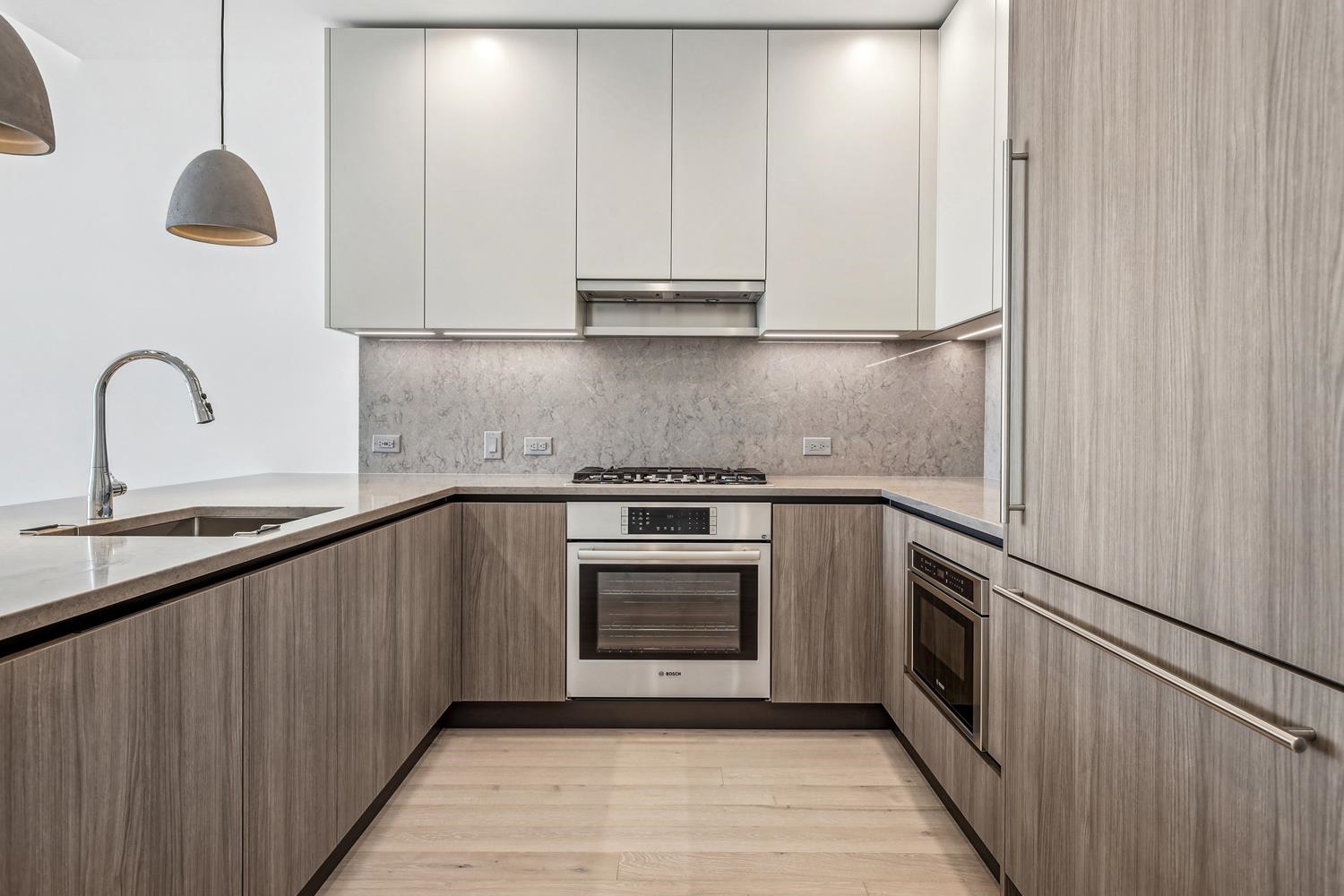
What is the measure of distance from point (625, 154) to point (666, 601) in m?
1.74

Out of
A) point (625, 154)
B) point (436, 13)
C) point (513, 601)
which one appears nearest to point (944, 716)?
point (513, 601)

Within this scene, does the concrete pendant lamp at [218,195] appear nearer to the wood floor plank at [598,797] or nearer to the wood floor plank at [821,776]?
the wood floor plank at [598,797]

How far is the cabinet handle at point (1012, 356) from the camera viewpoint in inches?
59.3

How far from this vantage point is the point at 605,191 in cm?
283

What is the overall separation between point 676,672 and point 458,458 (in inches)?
53.5

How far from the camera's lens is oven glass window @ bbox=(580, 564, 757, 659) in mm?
2650

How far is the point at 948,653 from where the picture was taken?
2.03 metres

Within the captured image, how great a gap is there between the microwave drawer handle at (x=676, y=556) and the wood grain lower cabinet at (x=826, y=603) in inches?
4.6

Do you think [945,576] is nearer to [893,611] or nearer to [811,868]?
[893,611]

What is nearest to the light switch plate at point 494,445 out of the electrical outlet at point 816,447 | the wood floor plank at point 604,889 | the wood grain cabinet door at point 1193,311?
the electrical outlet at point 816,447

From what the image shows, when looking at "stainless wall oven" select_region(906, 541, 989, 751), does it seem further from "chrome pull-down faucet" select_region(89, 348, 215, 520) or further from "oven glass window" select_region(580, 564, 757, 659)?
"chrome pull-down faucet" select_region(89, 348, 215, 520)

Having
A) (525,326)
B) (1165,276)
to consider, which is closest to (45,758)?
(1165,276)

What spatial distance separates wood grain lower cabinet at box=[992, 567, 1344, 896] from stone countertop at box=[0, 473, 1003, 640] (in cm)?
42

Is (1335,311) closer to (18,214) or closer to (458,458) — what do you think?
(458,458)
